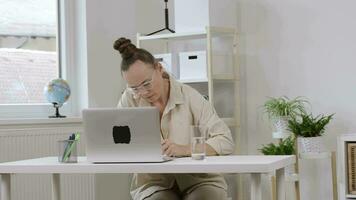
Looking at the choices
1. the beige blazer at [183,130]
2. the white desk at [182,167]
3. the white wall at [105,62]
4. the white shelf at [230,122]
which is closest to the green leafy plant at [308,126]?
the white shelf at [230,122]

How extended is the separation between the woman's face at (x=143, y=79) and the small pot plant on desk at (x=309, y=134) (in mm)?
1137

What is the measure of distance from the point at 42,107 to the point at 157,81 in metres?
1.48

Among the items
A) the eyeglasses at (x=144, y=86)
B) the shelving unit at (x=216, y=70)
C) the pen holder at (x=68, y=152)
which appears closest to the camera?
the pen holder at (x=68, y=152)

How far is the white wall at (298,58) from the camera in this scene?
12.5ft

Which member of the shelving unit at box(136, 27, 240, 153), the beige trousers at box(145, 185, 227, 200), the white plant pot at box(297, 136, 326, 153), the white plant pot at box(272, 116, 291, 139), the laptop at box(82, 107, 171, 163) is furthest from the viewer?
the shelving unit at box(136, 27, 240, 153)

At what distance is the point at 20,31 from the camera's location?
13.0 feet

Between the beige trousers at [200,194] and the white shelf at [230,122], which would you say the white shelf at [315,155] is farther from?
the beige trousers at [200,194]

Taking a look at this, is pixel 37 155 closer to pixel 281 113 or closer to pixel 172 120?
pixel 172 120

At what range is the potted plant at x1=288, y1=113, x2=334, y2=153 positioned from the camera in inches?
140

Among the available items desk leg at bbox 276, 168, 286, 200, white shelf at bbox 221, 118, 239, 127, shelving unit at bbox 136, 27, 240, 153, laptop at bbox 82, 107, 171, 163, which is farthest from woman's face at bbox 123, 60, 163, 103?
white shelf at bbox 221, 118, 239, 127

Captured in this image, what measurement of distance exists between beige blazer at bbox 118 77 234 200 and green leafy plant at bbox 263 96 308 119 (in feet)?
3.23

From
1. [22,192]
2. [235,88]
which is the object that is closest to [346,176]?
[235,88]

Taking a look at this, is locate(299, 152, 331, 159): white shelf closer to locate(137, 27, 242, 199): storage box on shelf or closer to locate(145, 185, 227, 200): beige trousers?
locate(137, 27, 242, 199): storage box on shelf

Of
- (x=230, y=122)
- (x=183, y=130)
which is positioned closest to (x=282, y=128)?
(x=230, y=122)
